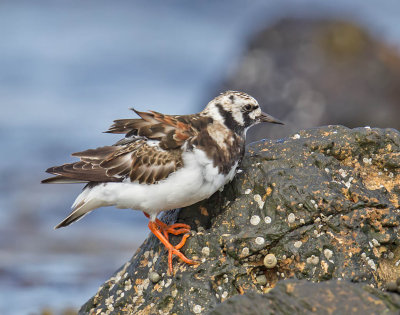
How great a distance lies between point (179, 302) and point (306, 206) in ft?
3.78

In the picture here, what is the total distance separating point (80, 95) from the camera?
18891mm

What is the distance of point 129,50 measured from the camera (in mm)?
22703

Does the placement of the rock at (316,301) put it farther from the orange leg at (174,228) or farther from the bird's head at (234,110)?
the bird's head at (234,110)

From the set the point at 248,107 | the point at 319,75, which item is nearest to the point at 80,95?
the point at 319,75

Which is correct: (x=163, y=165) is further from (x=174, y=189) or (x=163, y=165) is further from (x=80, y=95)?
(x=80, y=95)

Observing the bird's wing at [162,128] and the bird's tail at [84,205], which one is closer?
the bird's wing at [162,128]

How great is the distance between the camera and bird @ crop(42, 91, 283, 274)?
A: 4.57 meters

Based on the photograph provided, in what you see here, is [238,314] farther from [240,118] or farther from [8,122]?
[8,122]

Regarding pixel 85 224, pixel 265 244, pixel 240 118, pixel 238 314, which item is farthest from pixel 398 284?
pixel 85 224

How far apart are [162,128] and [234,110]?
684mm

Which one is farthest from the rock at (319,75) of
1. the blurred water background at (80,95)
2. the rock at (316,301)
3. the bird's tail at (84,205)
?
the rock at (316,301)

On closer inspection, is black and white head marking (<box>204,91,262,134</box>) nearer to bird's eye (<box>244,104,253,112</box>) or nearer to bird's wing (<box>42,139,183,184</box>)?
bird's eye (<box>244,104,253,112</box>)

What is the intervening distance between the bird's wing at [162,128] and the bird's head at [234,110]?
0.65 feet

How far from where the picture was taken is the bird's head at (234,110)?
16.5ft
